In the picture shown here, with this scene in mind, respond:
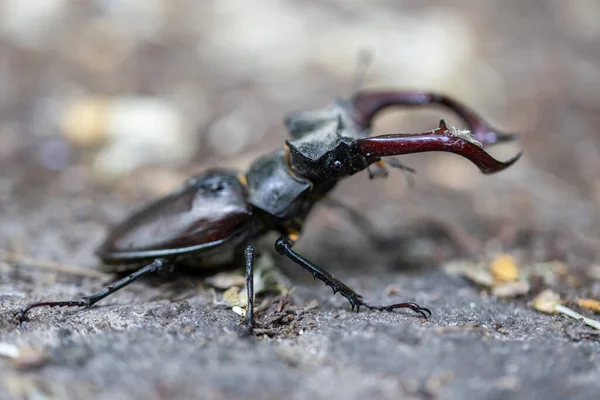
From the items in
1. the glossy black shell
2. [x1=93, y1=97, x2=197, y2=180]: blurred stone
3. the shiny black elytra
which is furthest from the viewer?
[x1=93, y1=97, x2=197, y2=180]: blurred stone

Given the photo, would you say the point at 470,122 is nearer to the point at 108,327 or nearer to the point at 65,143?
the point at 108,327

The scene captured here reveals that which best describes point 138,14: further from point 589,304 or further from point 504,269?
point 589,304

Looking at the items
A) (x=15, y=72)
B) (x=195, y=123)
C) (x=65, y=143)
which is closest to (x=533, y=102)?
(x=195, y=123)

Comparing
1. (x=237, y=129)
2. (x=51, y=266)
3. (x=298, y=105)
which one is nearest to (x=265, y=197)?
(x=51, y=266)

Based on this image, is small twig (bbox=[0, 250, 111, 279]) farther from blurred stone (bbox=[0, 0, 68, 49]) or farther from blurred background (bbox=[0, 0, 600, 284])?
blurred stone (bbox=[0, 0, 68, 49])

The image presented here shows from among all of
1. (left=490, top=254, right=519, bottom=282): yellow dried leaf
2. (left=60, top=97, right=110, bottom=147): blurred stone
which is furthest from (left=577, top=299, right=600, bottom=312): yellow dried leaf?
(left=60, top=97, right=110, bottom=147): blurred stone

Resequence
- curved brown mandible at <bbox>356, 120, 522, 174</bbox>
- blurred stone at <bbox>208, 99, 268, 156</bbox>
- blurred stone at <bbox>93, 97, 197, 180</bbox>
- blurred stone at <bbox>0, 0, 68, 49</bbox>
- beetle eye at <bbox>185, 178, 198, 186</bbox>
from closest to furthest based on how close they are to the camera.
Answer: curved brown mandible at <bbox>356, 120, 522, 174</bbox>, beetle eye at <bbox>185, 178, 198, 186</bbox>, blurred stone at <bbox>93, 97, 197, 180</bbox>, blurred stone at <bbox>208, 99, 268, 156</bbox>, blurred stone at <bbox>0, 0, 68, 49</bbox>
